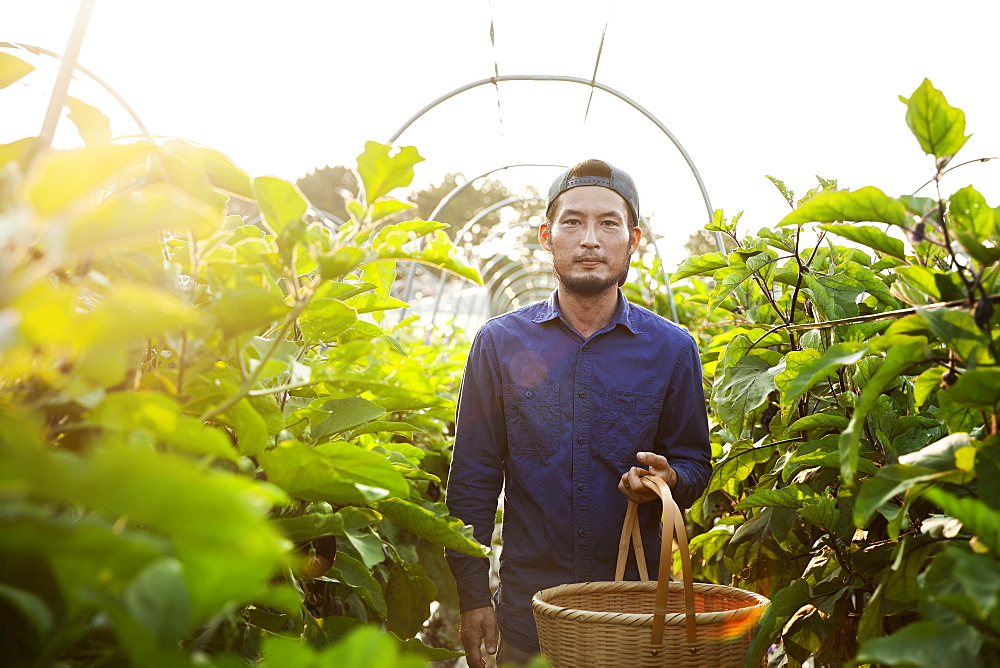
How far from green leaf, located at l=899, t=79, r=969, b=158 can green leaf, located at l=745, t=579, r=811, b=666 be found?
0.83 meters

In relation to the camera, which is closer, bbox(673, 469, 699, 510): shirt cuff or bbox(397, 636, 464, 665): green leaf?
bbox(397, 636, 464, 665): green leaf

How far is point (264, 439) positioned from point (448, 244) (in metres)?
0.34

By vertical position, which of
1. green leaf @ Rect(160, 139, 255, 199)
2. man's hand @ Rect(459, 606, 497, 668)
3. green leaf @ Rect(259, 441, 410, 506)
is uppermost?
green leaf @ Rect(160, 139, 255, 199)

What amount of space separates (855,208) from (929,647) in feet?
1.96

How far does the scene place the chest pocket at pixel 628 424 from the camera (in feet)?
7.98

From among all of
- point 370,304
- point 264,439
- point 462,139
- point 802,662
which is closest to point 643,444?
point 802,662

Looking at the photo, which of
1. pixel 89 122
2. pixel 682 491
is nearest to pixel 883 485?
pixel 89 122

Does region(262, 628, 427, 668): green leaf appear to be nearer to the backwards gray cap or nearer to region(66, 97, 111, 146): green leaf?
region(66, 97, 111, 146): green leaf

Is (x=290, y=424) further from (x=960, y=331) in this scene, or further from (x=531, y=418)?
(x=531, y=418)

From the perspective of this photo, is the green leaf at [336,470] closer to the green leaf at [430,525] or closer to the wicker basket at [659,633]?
the green leaf at [430,525]

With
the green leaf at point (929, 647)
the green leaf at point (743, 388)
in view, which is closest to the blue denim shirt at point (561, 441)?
the green leaf at point (743, 388)

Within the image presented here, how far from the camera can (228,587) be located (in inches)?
22.1

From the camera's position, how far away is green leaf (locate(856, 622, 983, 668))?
0.71 m

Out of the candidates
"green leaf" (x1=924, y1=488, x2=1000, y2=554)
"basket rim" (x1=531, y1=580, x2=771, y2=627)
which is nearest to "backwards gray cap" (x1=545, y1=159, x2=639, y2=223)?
"basket rim" (x1=531, y1=580, x2=771, y2=627)
